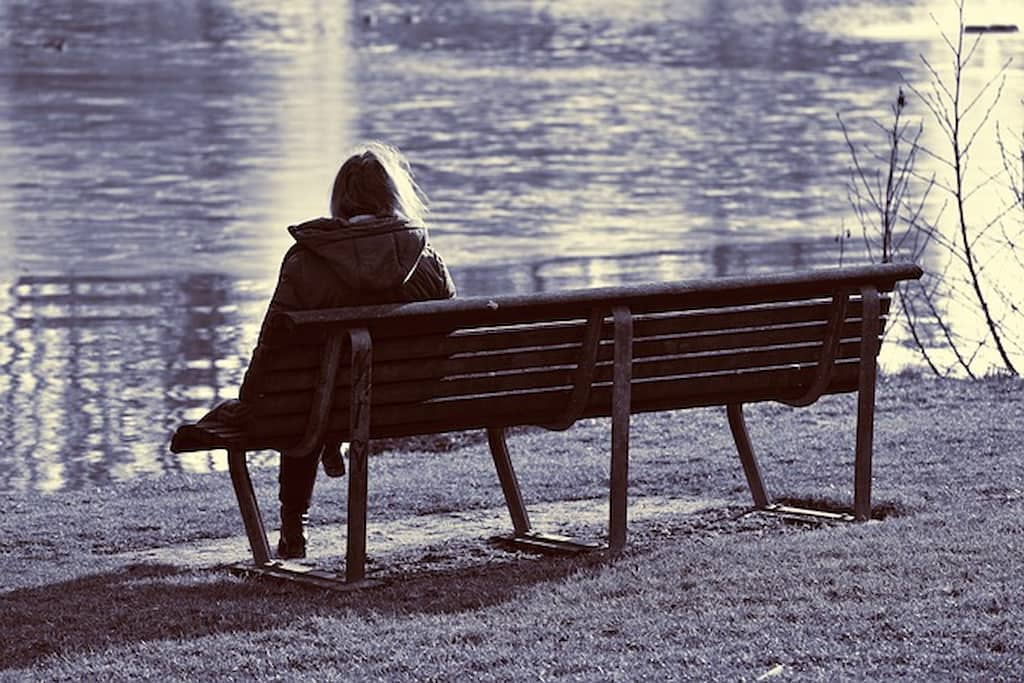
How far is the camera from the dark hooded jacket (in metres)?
7.02

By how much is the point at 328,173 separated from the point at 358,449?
1737 cm

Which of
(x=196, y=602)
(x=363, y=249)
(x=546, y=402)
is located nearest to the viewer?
(x=196, y=602)

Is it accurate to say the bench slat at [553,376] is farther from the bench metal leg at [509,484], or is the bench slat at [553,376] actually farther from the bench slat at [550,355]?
the bench metal leg at [509,484]

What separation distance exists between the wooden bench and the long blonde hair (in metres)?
0.43

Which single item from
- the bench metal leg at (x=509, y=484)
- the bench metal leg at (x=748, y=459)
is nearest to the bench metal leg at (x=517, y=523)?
the bench metal leg at (x=509, y=484)

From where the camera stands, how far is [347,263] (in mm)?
7016

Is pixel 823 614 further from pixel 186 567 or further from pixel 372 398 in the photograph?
pixel 186 567

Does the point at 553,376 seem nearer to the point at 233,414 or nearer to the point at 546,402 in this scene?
the point at 546,402

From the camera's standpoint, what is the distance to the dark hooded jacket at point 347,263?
7.02m

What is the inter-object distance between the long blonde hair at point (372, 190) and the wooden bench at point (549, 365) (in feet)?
1.43

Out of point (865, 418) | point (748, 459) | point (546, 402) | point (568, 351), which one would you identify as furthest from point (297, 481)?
point (865, 418)

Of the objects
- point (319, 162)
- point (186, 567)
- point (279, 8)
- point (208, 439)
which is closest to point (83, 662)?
point (208, 439)

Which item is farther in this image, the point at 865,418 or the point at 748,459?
the point at 748,459

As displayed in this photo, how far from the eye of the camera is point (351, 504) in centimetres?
706
